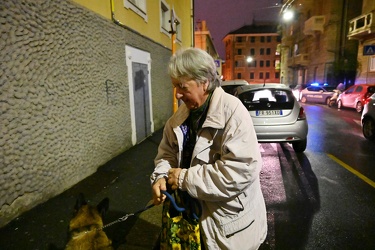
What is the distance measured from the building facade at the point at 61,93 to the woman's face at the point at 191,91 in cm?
276

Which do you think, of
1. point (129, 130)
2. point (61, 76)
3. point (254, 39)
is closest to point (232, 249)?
point (61, 76)

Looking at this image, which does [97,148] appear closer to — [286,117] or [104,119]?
[104,119]

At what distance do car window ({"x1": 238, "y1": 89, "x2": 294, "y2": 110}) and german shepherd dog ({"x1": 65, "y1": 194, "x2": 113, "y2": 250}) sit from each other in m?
5.01

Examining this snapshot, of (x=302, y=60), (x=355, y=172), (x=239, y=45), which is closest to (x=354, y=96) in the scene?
(x=355, y=172)

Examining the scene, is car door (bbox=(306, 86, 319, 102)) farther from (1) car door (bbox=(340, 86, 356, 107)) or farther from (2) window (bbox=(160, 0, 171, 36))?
(2) window (bbox=(160, 0, 171, 36))

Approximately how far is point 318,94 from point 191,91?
71.4ft

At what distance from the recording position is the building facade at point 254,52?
71.2 metres

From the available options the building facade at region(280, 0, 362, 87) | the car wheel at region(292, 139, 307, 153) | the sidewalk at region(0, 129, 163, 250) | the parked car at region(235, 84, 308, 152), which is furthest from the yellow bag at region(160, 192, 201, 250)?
the building facade at region(280, 0, 362, 87)

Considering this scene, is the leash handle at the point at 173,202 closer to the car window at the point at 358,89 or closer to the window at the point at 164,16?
the window at the point at 164,16

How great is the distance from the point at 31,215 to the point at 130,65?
4.71m

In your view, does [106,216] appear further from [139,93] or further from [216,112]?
[139,93]

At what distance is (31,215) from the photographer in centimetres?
359

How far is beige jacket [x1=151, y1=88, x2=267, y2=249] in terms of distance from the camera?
1.40 metres

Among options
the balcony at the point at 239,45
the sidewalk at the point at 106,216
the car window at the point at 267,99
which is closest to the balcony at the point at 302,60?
the car window at the point at 267,99
